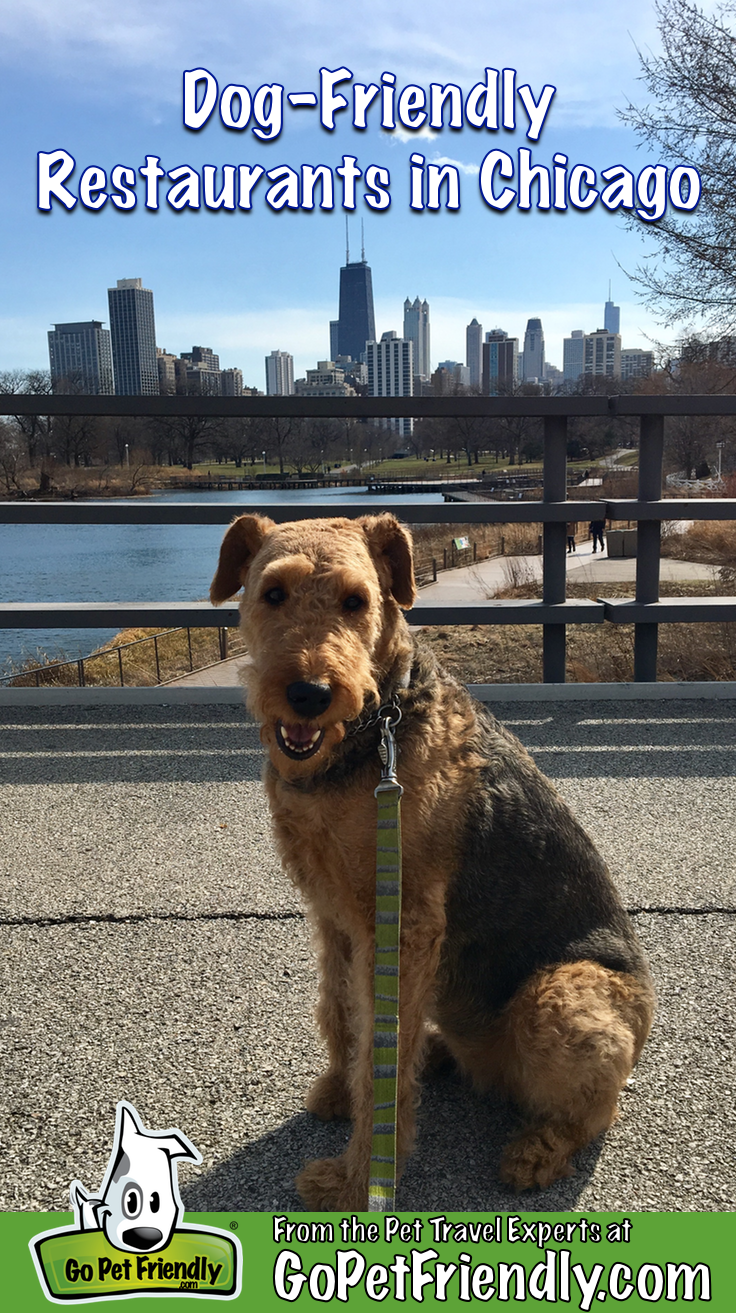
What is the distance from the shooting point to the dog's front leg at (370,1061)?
2.02 m

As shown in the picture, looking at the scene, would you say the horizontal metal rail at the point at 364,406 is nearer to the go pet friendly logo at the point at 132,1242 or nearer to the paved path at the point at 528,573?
the go pet friendly logo at the point at 132,1242

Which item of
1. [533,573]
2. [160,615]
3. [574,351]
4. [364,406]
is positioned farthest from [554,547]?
[574,351]

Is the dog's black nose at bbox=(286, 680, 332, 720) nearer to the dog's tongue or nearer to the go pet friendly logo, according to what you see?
the dog's tongue

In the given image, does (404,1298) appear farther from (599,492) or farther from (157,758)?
(599,492)

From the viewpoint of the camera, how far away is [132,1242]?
5.82 feet

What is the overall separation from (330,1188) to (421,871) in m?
0.77

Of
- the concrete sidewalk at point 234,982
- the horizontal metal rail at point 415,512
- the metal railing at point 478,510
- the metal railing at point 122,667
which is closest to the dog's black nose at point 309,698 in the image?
the concrete sidewalk at point 234,982

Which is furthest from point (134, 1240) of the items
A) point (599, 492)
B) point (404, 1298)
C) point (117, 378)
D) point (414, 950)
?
point (117, 378)

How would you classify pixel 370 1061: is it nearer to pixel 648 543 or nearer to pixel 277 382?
pixel 648 543

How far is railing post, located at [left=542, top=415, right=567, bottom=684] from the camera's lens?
6.05m

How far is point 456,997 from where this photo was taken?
223cm

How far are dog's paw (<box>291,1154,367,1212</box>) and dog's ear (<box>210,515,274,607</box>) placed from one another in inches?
56.5

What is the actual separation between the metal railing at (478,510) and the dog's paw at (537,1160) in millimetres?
3890

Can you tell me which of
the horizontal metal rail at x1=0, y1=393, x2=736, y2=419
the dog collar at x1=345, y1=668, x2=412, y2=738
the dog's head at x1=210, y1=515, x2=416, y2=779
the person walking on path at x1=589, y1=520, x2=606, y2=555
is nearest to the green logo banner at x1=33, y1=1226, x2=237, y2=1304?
the dog's head at x1=210, y1=515, x2=416, y2=779
